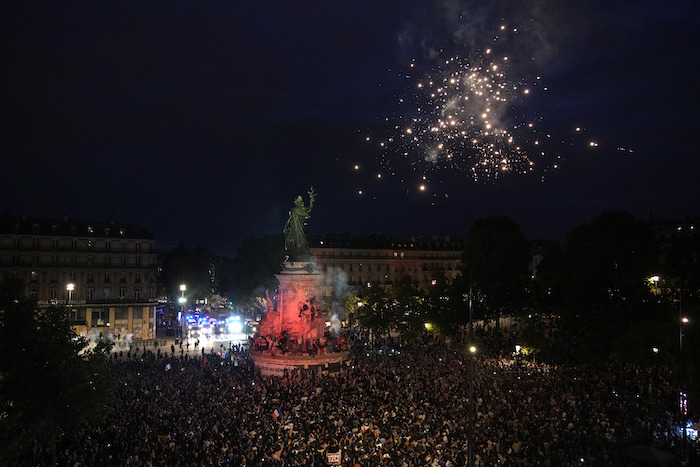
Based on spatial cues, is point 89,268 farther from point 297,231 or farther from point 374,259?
point 374,259

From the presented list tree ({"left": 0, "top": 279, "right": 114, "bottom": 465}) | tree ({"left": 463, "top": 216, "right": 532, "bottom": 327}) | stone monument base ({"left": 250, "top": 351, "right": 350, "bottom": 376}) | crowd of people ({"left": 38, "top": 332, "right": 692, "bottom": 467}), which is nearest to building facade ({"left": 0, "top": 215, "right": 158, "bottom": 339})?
stone monument base ({"left": 250, "top": 351, "right": 350, "bottom": 376})

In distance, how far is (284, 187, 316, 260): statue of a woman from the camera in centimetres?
4569

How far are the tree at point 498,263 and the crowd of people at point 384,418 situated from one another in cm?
1718

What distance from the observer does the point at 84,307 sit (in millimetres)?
63781

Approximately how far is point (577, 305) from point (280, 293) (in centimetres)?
2264

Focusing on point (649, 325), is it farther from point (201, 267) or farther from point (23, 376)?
Answer: point (201, 267)

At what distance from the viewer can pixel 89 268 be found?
65062 mm

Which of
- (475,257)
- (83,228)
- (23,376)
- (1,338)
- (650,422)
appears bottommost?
(650,422)

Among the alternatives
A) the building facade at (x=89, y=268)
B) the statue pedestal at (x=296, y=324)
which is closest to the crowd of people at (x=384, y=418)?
the statue pedestal at (x=296, y=324)

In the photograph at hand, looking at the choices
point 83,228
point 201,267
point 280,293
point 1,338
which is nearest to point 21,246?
point 83,228

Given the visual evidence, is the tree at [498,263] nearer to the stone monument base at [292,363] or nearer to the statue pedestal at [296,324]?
the statue pedestal at [296,324]

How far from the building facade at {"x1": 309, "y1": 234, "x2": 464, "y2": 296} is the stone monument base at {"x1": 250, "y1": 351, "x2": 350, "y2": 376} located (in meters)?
45.4

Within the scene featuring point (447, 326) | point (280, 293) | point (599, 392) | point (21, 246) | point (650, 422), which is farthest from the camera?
point (21, 246)

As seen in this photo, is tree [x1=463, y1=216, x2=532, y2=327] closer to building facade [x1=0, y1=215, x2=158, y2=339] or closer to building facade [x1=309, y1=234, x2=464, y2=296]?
building facade [x1=309, y1=234, x2=464, y2=296]
